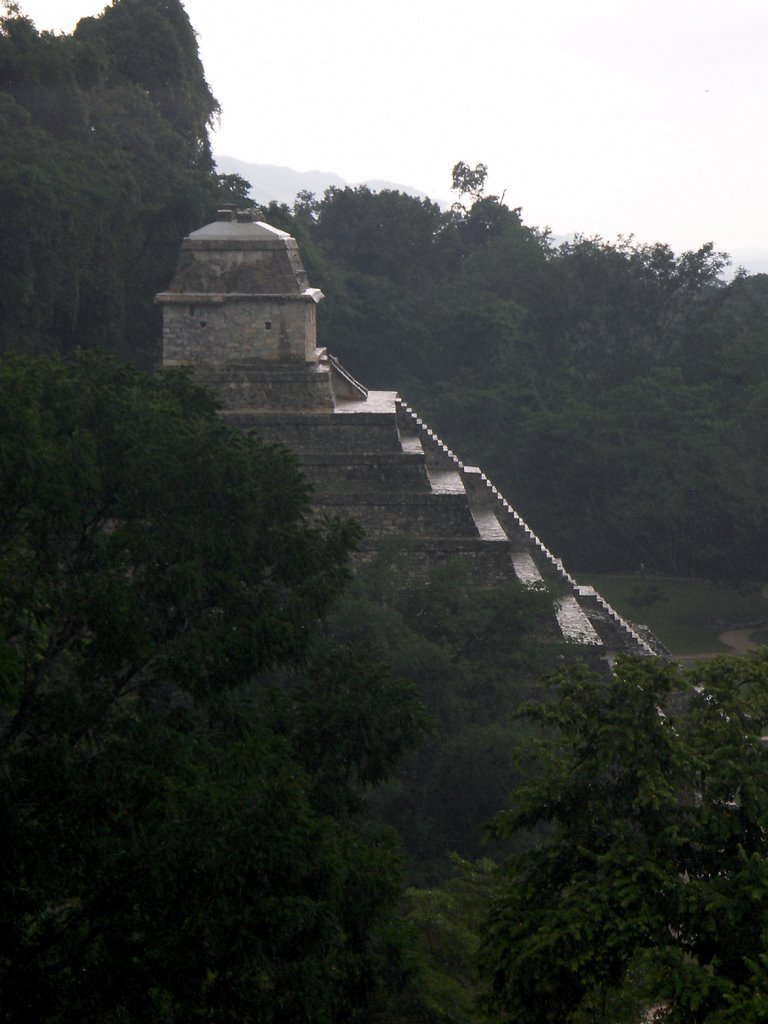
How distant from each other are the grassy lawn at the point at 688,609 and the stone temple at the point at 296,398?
5.70 m

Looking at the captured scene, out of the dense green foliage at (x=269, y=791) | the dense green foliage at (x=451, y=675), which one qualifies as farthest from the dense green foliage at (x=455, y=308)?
the dense green foliage at (x=269, y=791)

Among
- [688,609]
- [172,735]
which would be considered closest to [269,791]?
[172,735]

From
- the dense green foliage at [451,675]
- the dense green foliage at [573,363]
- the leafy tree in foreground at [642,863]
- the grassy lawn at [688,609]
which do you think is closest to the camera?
the leafy tree in foreground at [642,863]

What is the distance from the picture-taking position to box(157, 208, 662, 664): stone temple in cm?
1831

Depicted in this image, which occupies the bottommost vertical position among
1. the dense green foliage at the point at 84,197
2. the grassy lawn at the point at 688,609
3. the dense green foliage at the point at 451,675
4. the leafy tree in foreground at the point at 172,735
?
the grassy lawn at the point at 688,609

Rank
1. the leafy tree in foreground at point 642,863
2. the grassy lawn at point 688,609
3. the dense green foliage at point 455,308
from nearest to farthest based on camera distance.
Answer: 1. the leafy tree in foreground at point 642,863
2. the dense green foliage at point 455,308
3. the grassy lawn at point 688,609

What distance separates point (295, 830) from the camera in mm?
6980

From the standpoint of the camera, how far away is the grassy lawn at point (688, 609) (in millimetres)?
24453

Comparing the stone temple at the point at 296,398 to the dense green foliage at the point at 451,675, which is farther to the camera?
the stone temple at the point at 296,398

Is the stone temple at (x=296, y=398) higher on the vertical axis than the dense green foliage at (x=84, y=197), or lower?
lower

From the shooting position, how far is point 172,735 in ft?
24.6

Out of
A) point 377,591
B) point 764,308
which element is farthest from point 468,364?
point 377,591

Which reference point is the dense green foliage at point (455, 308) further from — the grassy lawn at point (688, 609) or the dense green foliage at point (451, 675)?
the dense green foliage at point (451, 675)

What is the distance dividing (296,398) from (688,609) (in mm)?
10626
